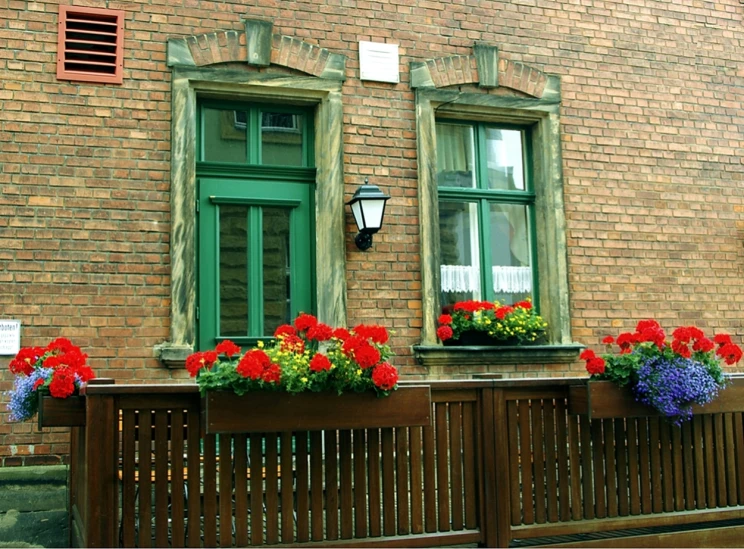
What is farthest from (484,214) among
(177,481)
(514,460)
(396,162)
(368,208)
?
(177,481)

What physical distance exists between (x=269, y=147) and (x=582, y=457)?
362 centimetres

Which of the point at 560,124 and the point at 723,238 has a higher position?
the point at 560,124

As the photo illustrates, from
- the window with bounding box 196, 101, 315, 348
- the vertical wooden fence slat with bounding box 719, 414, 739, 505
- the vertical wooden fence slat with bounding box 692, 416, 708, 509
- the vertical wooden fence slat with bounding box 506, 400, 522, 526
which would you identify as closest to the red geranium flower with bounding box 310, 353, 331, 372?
the vertical wooden fence slat with bounding box 506, 400, 522, 526

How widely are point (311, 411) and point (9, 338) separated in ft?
9.52

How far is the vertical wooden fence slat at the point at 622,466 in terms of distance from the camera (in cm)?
482

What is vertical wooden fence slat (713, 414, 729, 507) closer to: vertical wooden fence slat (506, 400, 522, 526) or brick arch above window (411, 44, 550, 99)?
vertical wooden fence slat (506, 400, 522, 526)

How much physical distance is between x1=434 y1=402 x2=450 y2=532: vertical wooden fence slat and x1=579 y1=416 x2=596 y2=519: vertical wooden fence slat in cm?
80

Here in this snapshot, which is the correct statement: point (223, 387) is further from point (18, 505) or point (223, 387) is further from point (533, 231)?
point (533, 231)

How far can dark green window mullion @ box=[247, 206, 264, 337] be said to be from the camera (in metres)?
6.79

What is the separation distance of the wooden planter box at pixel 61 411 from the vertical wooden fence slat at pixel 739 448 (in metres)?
3.71

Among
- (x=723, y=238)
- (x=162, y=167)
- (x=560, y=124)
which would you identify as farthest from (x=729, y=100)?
(x=162, y=167)

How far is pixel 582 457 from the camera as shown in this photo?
478cm

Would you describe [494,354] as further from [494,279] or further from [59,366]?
[59,366]

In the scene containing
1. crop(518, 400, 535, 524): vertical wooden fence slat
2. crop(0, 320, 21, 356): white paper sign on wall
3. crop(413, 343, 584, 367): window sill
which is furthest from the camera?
crop(413, 343, 584, 367): window sill
